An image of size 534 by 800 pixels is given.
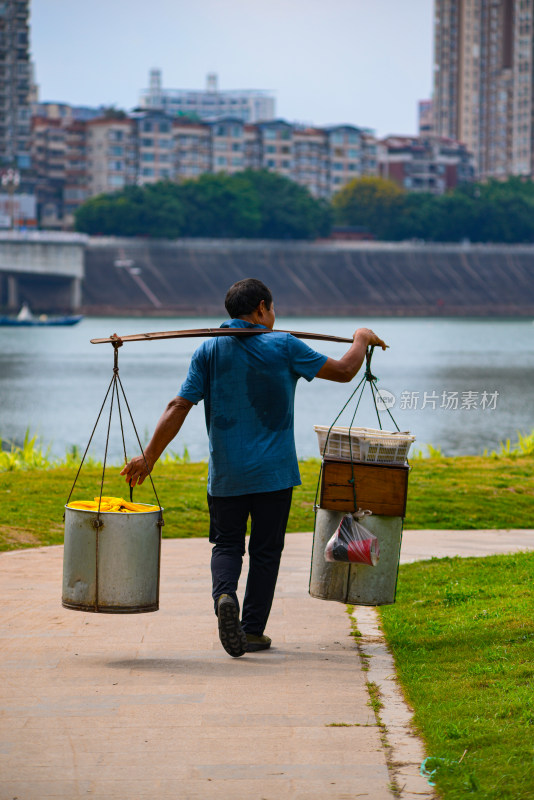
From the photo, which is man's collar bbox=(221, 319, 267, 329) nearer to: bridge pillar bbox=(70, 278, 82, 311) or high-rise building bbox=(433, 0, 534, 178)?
bridge pillar bbox=(70, 278, 82, 311)

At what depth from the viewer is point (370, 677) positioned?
4.83 metres

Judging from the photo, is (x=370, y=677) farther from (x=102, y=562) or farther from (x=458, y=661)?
(x=102, y=562)

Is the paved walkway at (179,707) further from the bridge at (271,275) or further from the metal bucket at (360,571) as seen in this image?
the bridge at (271,275)

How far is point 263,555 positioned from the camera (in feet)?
17.4

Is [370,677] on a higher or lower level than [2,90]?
lower

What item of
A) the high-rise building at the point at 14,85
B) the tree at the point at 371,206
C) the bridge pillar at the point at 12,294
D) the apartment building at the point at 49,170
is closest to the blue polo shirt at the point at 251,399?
the bridge pillar at the point at 12,294

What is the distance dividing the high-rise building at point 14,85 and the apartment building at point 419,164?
4772 centimetres

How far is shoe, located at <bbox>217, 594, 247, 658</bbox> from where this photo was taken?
4.97 metres

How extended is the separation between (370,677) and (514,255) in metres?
119

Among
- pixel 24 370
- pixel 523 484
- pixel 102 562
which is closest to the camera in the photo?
pixel 102 562

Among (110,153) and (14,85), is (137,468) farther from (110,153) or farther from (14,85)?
(14,85)

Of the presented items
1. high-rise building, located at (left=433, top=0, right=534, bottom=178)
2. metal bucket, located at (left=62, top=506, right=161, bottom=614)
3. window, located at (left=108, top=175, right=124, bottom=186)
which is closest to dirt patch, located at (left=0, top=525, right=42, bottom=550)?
metal bucket, located at (left=62, top=506, right=161, bottom=614)

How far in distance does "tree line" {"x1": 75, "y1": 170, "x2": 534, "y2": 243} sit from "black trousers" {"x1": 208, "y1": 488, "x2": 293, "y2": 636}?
101 meters

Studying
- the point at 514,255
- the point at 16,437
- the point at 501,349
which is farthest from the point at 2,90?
the point at 16,437
